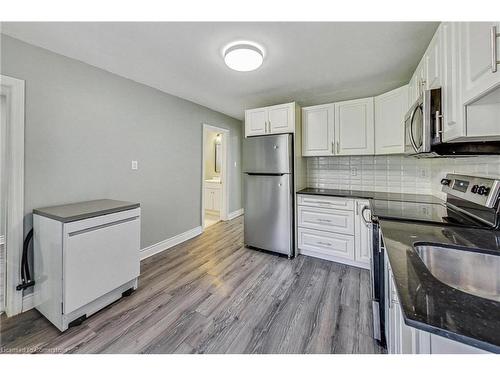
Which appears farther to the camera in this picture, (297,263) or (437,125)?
(297,263)

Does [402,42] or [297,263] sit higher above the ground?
[402,42]

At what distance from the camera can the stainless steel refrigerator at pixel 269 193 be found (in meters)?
2.73

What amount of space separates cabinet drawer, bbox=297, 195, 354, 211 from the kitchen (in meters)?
0.03

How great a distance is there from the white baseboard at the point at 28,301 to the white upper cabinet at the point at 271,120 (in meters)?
2.79

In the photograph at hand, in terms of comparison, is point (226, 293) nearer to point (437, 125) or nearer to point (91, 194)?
point (91, 194)

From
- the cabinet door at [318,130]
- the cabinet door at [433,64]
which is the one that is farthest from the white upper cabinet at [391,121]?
the cabinet door at [433,64]

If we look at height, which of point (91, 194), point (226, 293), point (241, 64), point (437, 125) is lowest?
point (226, 293)

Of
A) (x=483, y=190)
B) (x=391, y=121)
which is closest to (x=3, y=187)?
(x=483, y=190)

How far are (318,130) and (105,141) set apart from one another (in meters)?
2.59

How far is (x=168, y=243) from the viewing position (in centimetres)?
307

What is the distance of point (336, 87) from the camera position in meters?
2.70
